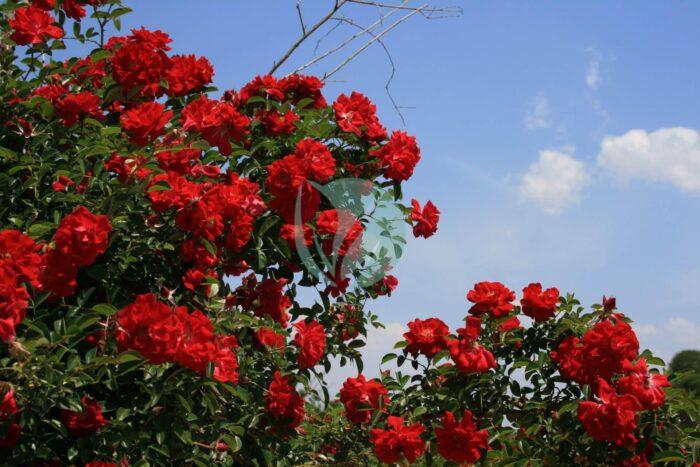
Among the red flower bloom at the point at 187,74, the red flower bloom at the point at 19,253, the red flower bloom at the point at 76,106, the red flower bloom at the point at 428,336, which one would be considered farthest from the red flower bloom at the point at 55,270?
the red flower bloom at the point at 428,336

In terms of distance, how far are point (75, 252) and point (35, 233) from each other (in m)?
0.29

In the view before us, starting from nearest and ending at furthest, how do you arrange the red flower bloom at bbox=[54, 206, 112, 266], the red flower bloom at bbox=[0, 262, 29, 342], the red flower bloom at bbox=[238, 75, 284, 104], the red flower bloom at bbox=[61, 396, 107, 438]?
the red flower bloom at bbox=[0, 262, 29, 342]
the red flower bloom at bbox=[54, 206, 112, 266]
the red flower bloom at bbox=[61, 396, 107, 438]
the red flower bloom at bbox=[238, 75, 284, 104]

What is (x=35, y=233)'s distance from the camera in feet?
8.14

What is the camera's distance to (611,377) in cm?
312

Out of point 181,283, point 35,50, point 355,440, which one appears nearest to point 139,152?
point 181,283

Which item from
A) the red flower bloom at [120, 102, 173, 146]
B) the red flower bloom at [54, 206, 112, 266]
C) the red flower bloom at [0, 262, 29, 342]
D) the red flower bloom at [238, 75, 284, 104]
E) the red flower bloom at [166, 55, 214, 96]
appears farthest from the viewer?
the red flower bloom at [238, 75, 284, 104]

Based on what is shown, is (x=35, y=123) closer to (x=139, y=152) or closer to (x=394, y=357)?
(x=139, y=152)

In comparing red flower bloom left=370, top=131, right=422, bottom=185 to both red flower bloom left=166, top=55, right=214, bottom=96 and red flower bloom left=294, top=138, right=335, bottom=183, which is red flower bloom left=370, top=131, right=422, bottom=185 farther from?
red flower bloom left=166, top=55, right=214, bottom=96

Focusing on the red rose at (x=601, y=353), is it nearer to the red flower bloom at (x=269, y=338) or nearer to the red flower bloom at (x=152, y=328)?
the red flower bloom at (x=269, y=338)

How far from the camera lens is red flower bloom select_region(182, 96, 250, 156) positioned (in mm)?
3092

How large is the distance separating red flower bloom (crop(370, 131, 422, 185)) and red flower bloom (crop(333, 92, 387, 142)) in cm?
8

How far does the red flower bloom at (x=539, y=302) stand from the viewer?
128 inches

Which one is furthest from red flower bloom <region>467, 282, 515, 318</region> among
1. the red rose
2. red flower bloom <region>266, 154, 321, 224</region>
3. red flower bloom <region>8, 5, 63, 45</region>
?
red flower bloom <region>8, 5, 63, 45</region>

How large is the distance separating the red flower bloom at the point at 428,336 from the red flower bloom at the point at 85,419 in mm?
1357
